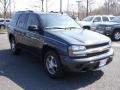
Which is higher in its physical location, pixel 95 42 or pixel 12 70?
pixel 95 42

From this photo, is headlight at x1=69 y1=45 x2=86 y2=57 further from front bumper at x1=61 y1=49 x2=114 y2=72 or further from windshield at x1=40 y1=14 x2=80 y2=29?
windshield at x1=40 y1=14 x2=80 y2=29

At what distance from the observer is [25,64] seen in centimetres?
825

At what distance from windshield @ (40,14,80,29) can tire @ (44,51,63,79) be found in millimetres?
1010

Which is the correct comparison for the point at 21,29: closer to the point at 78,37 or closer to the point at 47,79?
the point at 47,79

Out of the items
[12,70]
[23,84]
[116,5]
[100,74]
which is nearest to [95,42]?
[100,74]

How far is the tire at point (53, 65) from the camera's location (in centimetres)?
629

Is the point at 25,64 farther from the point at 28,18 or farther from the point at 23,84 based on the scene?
the point at 23,84

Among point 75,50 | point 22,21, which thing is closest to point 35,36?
point 22,21

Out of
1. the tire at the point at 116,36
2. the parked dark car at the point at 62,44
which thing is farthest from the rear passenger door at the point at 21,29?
the tire at the point at 116,36

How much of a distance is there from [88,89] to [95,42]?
1246 mm

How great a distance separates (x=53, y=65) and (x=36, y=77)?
25.0 inches

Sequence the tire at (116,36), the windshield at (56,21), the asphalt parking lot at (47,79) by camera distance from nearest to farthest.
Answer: the asphalt parking lot at (47,79)
the windshield at (56,21)
the tire at (116,36)

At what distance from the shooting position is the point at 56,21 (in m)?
7.56

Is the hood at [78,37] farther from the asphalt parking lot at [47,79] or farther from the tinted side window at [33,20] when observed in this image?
the asphalt parking lot at [47,79]
